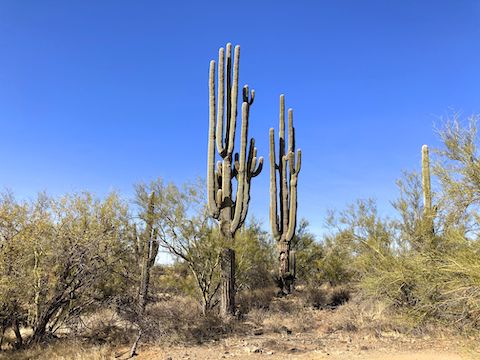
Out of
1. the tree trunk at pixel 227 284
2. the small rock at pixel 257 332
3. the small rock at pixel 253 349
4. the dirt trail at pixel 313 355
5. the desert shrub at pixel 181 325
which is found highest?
the tree trunk at pixel 227 284

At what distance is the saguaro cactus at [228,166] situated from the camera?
1179cm

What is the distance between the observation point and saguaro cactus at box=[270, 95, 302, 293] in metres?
15.8

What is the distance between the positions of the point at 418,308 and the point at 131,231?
7.49 metres

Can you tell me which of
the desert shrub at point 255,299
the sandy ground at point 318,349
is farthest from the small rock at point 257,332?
the desert shrub at point 255,299

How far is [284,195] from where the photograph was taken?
16.0m

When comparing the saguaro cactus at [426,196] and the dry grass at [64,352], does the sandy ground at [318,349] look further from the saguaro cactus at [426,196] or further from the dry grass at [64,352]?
the saguaro cactus at [426,196]

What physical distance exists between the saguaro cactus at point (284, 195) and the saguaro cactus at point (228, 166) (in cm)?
318

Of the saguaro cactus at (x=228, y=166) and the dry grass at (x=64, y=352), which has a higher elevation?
the saguaro cactus at (x=228, y=166)

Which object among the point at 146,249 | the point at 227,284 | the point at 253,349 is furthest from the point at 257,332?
the point at 146,249

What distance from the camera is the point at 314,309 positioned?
46.5ft

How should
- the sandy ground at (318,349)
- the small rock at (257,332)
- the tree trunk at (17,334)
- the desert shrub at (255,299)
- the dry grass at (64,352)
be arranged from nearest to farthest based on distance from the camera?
the dry grass at (64,352)
the sandy ground at (318,349)
the tree trunk at (17,334)
the small rock at (257,332)
the desert shrub at (255,299)

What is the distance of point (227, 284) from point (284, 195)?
5454mm

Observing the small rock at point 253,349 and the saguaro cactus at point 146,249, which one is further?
the saguaro cactus at point 146,249

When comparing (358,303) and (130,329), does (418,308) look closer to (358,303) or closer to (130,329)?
(358,303)
